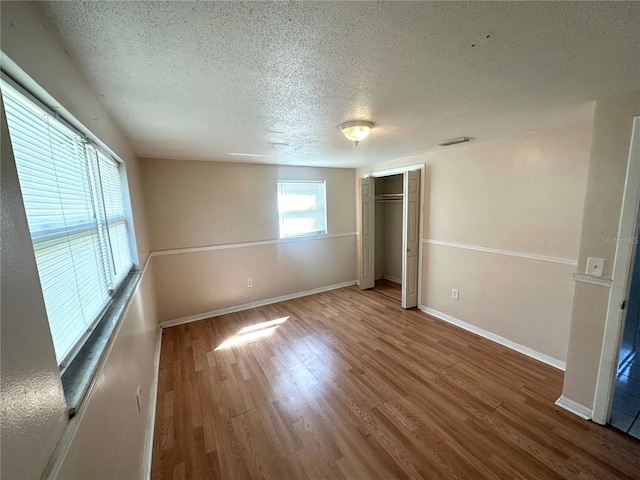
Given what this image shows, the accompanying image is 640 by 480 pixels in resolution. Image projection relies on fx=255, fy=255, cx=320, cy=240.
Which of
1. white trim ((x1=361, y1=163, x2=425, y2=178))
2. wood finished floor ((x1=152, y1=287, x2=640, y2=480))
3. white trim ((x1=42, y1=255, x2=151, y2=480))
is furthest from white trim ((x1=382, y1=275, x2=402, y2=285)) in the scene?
white trim ((x1=42, y1=255, x2=151, y2=480))

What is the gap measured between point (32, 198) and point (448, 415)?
259 cm

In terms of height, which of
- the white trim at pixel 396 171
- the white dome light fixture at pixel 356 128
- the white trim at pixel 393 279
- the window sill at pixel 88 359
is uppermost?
the white dome light fixture at pixel 356 128

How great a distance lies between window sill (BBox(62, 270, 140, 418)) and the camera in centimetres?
76

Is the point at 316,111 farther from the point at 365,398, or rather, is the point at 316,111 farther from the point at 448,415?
the point at 448,415

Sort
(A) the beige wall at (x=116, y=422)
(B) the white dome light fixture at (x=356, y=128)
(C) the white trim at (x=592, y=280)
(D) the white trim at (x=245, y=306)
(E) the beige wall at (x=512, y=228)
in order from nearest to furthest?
(A) the beige wall at (x=116, y=422) → (C) the white trim at (x=592, y=280) → (B) the white dome light fixture at (x=356, y=128) → (E) the beige wall at (x=512, y=228) → (D) the white trim at (x=245, y=306)

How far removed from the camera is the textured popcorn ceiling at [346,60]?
2.94 feet

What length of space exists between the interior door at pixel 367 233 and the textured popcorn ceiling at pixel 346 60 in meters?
2.37

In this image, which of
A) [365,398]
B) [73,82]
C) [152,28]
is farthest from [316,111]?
[365,398]

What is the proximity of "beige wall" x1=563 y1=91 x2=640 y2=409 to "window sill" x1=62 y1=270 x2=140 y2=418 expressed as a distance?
2876 millimetres

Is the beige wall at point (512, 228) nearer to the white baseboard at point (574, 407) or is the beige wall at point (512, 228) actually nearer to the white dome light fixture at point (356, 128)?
the white baseboard at point (574, 407)

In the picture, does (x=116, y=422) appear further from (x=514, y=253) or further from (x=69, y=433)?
(x=514, y=253)

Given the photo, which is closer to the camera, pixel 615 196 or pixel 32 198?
pixel 32 198

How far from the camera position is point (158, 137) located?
2.33m

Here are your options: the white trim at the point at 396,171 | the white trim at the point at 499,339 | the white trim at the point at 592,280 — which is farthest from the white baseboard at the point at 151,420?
the white trim at the point at 396,171
